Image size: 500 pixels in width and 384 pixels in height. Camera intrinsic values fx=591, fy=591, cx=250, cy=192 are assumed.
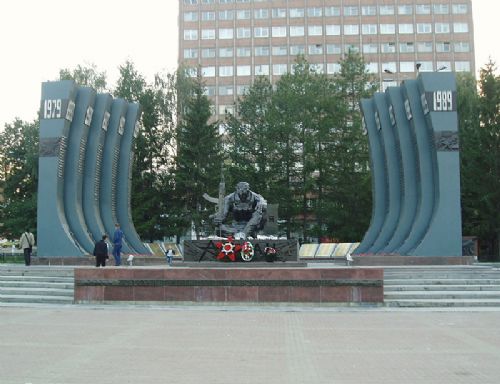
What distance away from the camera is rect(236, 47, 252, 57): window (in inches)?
2913

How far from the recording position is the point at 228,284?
15070 mm

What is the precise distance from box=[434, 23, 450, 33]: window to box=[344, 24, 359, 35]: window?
9544 millimetres

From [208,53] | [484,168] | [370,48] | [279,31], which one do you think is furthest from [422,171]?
[208,53]

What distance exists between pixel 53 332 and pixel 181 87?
3591cm

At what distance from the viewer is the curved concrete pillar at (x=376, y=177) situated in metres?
30.8

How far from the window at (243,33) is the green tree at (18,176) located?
36.5 m

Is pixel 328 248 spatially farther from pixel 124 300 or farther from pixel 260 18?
pixel 260 18

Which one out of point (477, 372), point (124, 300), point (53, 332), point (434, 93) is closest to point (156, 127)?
point (434, 93)

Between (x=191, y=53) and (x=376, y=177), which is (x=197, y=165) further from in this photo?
(x=191, y=53)

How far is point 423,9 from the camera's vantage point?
72500mm

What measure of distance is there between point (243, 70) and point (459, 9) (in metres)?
27.4

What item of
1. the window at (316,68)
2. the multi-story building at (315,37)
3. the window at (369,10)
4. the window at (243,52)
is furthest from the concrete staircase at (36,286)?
the window at (369,10)

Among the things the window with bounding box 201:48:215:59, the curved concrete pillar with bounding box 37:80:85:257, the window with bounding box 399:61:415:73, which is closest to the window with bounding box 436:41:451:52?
the window with bounding box 399:61:415:73

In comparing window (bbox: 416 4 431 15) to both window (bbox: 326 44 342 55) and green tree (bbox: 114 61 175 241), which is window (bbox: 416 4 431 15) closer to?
window (bbox: 326 44 342 55)
